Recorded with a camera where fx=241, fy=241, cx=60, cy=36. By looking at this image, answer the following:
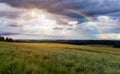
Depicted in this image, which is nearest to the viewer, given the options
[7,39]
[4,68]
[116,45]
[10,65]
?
[4,68]

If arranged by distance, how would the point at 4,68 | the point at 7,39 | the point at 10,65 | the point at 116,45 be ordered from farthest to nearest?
1. the point at 7,39
2. the point at 116,45
3. the point at 10,65
4. the point at 4,68

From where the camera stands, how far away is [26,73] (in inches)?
316

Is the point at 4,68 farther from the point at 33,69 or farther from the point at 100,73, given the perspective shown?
the point at 100,73

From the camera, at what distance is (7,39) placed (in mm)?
108000

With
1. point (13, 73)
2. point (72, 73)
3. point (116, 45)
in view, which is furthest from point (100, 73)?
point (116, 45)

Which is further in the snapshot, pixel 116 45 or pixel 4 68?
pixel 116 45

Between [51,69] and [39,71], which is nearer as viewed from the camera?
[39,71]

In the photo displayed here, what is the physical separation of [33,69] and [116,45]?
95.0m

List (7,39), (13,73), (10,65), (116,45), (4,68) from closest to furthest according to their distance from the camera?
1. (13,73)
2. (4,68)
3. (10,65)
4. (116,45)
5. (7,39)

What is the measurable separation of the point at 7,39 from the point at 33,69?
335 ft

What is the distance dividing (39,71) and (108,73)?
281 cm

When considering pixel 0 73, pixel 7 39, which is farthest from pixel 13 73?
pixel 7 39

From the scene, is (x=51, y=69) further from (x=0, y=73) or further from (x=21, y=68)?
(x=0, y=73)

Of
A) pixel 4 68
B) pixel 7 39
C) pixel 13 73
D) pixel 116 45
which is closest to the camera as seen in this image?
pixel 13 73
